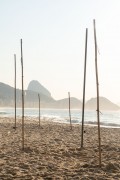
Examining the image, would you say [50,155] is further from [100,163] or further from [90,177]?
[90,177]

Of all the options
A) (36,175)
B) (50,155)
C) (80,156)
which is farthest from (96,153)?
(36,175)

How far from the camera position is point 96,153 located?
16453 millimetres

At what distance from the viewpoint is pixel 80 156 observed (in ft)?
51.1

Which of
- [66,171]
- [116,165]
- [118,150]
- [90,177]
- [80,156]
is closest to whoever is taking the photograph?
[90,177]

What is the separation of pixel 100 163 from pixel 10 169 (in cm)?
357

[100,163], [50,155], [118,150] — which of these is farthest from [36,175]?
[118,150]

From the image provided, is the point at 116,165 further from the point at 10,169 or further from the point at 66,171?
the point at 10,169

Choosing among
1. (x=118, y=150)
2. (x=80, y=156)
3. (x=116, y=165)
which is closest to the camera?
(x=116, y=165)

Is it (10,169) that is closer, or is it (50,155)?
(10,169)

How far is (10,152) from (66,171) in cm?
499

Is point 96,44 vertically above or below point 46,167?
above

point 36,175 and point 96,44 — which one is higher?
point 96,44

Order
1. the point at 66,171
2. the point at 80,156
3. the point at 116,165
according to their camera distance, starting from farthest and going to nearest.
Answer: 1. the point at 80,156
2. the point at 116,165
3. the point at 66,171

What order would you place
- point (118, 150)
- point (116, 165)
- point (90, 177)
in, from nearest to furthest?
point (90, 177) < point (116, 165) < point (118, 150)
